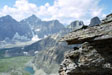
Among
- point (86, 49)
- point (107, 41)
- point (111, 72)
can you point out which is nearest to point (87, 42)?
point (86, 49)

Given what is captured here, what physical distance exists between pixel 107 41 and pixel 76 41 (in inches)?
191

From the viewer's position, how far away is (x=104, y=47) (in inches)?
885

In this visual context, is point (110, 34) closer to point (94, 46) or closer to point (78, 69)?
point (94, 46)

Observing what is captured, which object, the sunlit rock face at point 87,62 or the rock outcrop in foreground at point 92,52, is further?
the sunlit rock face at point 87,62

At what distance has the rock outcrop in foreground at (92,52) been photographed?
2181 centimetres

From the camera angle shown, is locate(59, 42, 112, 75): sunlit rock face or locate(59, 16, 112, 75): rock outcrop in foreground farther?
locate(59, 42, 112, 75): sunlit rock face

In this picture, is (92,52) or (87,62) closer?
(92,52)

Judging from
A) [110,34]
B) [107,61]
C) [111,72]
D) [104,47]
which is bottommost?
[111,72]

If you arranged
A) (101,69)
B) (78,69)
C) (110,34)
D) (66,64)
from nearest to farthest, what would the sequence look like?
(110,34)
(101,69)
(78,69)
(66,64)

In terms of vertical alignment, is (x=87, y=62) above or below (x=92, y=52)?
below

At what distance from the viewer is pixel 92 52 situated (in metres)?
22.9

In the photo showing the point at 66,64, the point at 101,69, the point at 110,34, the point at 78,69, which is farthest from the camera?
the point at 66,64

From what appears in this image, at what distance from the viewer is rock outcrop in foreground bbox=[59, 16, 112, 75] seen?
21.8 metres

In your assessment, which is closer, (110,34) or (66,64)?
(110,34)
